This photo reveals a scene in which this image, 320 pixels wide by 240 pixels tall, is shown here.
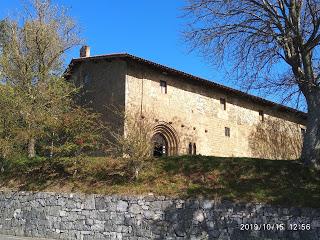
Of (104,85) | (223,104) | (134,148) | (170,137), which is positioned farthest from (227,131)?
(134,148)

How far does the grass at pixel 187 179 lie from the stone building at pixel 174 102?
17.7 feet

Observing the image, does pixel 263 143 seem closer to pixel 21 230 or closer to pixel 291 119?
pixel 291 119

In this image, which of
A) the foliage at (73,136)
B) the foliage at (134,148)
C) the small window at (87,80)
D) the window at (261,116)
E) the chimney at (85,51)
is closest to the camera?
the foliage at (134,148)

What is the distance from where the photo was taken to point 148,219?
12.8 m

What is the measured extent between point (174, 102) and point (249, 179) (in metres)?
13.6

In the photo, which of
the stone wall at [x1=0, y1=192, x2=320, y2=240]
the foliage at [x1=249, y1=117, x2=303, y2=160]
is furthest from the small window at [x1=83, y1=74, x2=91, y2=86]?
the foliage at [x1=249, y1=117, x2=303, y2=160]

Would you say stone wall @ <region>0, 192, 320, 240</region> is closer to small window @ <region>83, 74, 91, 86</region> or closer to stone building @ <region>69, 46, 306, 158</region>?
stone building @ <region>69, 46, 306, 158</region>

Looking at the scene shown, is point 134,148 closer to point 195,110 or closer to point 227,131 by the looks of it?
point 195,110

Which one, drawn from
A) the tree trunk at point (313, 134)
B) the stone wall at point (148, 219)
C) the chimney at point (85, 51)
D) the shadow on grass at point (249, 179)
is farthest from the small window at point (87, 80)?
the tree trunk at point (313, 134)

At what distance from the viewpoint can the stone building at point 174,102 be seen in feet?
80.7

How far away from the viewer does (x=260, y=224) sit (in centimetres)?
1177

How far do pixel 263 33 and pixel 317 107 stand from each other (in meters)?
3.36

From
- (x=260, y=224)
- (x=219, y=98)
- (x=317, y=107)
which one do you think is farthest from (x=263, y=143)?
(x=260, y=224)

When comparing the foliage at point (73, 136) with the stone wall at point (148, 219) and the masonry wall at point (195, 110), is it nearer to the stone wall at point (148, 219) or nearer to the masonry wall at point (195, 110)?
the stone wall at point (148, 219)
